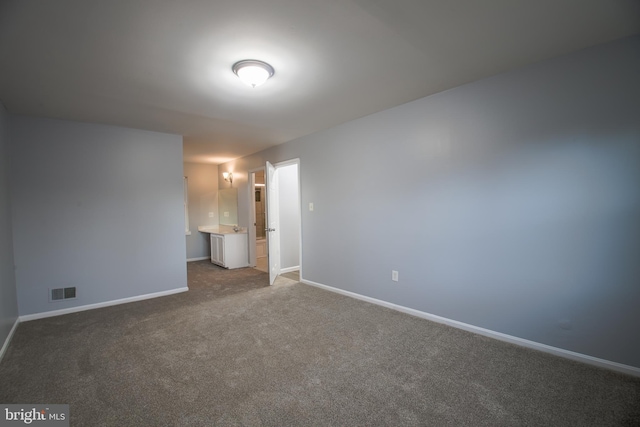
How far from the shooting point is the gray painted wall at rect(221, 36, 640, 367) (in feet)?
7.10

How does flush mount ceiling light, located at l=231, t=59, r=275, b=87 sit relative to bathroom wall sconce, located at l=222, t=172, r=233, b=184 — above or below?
above

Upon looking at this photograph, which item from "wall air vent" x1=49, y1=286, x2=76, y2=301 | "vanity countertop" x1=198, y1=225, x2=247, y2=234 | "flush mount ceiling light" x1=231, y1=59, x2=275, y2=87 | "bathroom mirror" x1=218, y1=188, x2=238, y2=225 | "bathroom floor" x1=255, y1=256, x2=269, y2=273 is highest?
"flush mount ceiling light" x1=231, y1=59, x2=275, y2=87

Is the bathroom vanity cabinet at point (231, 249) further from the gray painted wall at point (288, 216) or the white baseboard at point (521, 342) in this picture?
the white baseboard at point (521, 342)

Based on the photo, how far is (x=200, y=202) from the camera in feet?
23.9

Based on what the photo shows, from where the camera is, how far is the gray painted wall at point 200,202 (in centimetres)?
713

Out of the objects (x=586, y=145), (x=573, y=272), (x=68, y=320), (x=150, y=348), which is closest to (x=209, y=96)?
(x=150, y=348)

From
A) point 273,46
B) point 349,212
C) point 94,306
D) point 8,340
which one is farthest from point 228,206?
point 273,46

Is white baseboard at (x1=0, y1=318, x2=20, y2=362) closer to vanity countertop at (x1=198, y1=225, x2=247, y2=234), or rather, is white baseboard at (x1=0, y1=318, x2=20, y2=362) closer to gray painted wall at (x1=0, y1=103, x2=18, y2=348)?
gray painted wall at (x1=0, y1=103, x2=18, y2=348)

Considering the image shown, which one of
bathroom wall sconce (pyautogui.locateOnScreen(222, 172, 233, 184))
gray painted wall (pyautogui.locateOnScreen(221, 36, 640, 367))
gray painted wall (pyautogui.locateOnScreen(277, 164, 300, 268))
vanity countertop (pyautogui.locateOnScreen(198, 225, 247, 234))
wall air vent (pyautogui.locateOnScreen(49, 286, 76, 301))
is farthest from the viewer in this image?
bathroom wall sconce (pyautogui.locateOnScreen(222, 172, 233, 184))

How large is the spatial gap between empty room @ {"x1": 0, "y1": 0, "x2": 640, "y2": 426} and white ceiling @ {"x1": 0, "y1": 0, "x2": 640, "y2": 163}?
19mm

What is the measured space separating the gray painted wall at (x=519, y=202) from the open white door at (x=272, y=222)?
1.62m

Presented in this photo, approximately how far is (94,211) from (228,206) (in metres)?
3.48

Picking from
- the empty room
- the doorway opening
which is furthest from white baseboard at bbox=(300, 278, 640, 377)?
the doorway opening

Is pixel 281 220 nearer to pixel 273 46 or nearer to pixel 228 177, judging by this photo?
pixel 228 177
